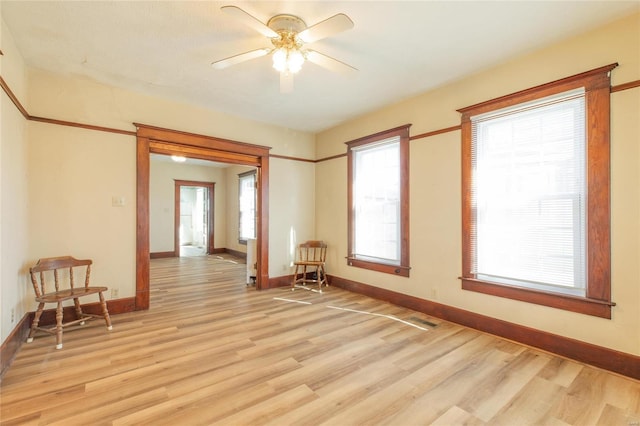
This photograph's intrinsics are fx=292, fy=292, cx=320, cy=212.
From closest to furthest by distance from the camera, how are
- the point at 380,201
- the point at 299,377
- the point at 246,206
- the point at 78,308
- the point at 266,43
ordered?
the point at 299,377
the point at 266,43
the point at 78,308
the point at 380,201
the point at 246,206

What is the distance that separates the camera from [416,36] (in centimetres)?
254

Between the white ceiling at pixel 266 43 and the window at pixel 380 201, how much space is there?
775 millimetres

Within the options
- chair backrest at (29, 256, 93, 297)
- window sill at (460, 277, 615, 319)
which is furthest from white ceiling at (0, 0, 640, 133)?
window sill at (460, 277, 615, 319)

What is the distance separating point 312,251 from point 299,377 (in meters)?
3.23

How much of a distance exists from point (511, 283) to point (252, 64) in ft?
11.4

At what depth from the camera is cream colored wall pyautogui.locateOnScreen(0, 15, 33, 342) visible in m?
2.36

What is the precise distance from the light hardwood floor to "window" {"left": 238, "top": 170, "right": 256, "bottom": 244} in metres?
4.61

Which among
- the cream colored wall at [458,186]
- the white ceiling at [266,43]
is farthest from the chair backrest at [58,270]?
the cream colored wall at [458,186]

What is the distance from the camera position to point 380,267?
430 centimetres

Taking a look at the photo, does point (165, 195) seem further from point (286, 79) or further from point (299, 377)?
point (299, 377)

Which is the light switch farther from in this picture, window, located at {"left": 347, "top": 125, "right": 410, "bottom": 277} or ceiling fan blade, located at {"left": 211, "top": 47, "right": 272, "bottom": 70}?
window, located at {"left": 347, "top": 125, "right": 410, "bottom": 277}

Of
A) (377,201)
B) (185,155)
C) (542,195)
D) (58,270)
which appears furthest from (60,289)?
(542,195)

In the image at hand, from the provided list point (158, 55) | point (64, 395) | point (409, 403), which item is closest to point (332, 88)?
point (158, 55)

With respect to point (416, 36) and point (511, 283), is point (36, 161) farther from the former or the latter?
point (511, 283)
